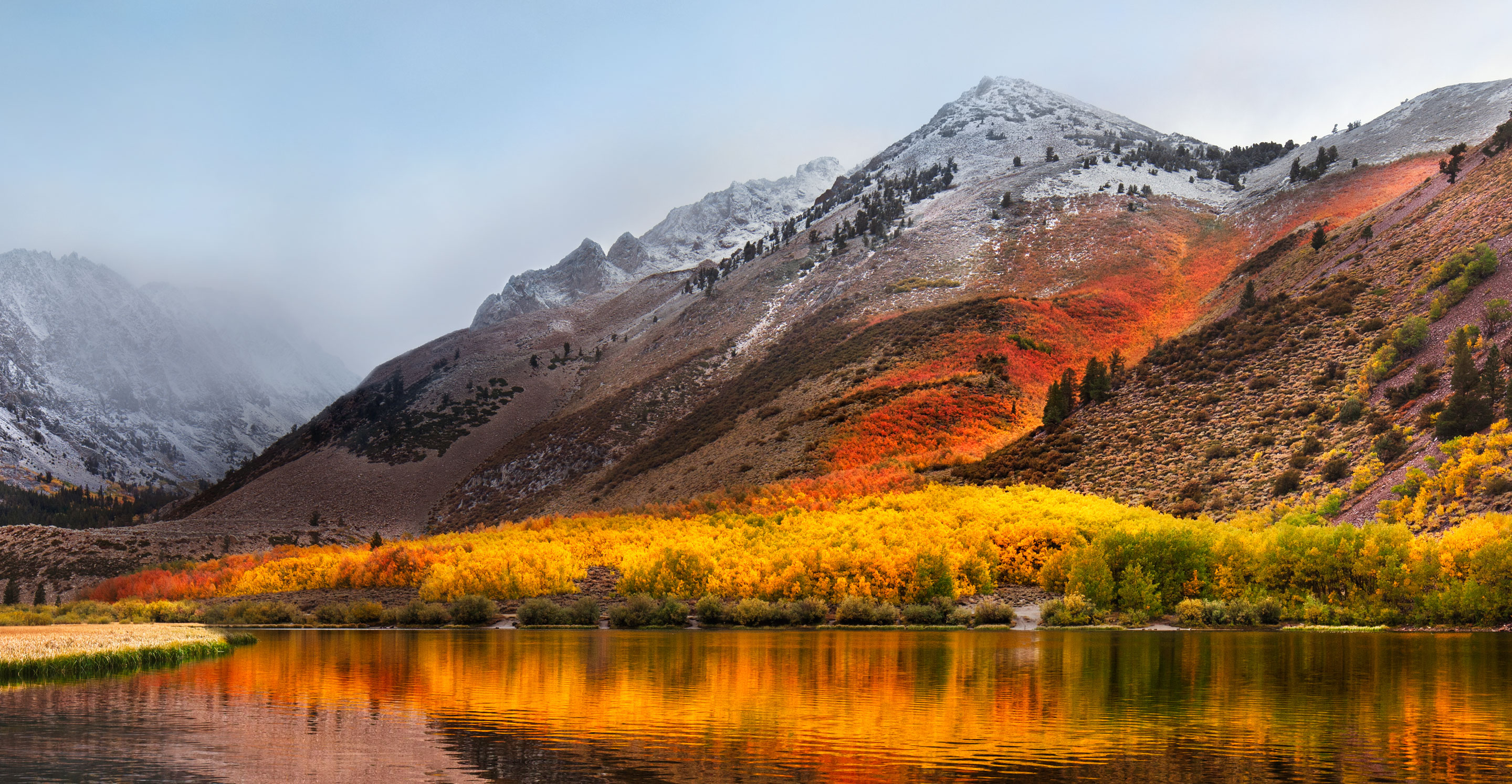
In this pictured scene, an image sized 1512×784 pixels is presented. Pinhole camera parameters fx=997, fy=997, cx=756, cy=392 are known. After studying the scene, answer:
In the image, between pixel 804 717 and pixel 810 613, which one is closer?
pixel 804 717

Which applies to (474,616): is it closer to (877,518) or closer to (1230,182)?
(877,518)

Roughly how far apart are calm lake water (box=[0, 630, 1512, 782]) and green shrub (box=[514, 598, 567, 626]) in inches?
569

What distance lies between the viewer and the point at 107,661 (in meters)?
25.0

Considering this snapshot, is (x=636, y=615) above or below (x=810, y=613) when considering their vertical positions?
below

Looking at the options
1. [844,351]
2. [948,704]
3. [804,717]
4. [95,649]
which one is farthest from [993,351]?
[804,717]

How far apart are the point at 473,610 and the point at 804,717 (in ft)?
100

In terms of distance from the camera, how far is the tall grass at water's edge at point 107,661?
2266cm

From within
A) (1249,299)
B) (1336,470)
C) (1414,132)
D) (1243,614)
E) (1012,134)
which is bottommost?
(1243,614)

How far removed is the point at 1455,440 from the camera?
38281 millimetres

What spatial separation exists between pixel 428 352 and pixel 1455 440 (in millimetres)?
156660

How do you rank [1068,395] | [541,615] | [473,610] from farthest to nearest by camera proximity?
[1068,395], [473,610], [541,615]

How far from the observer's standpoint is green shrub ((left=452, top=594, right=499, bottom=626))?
4350cm

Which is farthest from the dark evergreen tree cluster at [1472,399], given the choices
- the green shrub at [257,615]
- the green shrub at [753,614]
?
the green shrub at [257,615]

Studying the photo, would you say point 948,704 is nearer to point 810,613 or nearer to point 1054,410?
point 810,613
